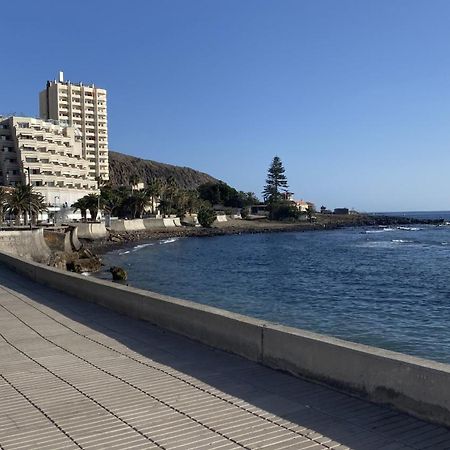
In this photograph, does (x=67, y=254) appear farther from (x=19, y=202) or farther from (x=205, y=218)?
(x=205, y=218)

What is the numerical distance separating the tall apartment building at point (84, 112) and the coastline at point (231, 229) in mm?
37855

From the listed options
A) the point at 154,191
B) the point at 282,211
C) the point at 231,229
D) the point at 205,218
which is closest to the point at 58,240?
the point at 154,191

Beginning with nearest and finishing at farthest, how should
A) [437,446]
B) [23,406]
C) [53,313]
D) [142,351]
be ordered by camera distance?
1. [437,446]
2. [23,406]
3. [142,351]
4. [53,313]

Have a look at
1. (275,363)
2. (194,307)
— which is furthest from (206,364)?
(194,307)

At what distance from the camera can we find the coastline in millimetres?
73938

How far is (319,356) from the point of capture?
18.7ft

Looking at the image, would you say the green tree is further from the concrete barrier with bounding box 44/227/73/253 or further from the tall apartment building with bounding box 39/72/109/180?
the concrete barrier with bounding box 44/227/73/253

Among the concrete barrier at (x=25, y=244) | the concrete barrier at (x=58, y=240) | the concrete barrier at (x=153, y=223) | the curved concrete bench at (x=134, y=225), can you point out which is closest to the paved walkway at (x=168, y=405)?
the concrete barrier at (x=25, y=244)

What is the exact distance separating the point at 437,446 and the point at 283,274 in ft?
119

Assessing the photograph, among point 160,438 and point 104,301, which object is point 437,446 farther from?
point 104,301

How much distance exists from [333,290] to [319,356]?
25265mm

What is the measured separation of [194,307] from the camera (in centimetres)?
784

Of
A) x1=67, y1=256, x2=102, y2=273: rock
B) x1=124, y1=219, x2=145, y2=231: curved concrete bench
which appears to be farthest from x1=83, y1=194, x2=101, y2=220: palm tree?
x1=67, y1=256, x2=102, y2=273: rock

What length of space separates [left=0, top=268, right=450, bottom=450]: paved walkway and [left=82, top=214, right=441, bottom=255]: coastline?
180 ft
